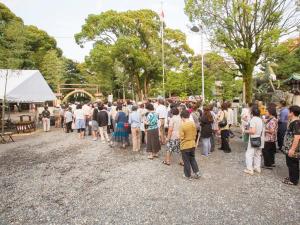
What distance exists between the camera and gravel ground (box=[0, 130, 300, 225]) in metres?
4.27

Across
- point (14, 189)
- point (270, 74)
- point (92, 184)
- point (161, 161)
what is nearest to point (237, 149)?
point (161, 161)

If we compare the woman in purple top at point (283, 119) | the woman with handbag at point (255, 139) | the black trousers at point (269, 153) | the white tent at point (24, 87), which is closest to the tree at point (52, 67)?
the white tent at point (24, 87)

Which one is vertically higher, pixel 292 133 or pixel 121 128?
pixel 292 133

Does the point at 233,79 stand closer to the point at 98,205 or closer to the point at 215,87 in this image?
the point at 215,87

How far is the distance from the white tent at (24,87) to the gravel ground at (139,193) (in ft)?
28.0

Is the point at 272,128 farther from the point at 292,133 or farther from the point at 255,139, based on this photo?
the point at 292,133

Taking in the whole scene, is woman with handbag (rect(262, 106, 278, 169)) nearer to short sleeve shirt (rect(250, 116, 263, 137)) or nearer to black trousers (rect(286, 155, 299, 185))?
short sleeve shirt (rect(250, 116, 263, 137))

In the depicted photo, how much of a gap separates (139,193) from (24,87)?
46.8 ft

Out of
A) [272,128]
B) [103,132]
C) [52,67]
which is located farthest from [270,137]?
[52,67]

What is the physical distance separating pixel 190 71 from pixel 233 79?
3239mm

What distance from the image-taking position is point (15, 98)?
1528 centimetres

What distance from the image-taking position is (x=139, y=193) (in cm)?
529

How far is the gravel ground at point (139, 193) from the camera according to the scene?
4.27m

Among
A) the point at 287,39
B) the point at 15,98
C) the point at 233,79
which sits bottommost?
the point at 15,98
